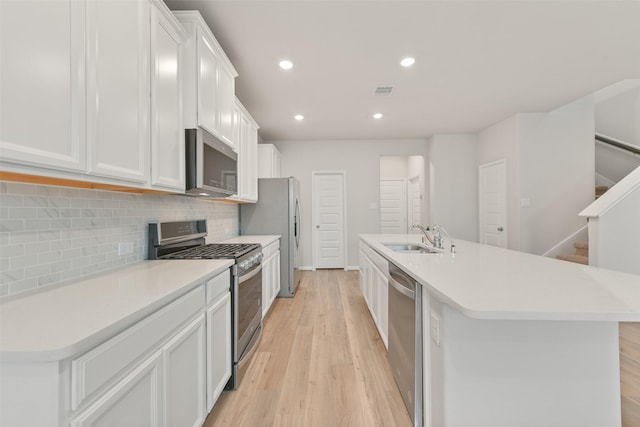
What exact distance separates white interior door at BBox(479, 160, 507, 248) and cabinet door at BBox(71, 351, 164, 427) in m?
5.22

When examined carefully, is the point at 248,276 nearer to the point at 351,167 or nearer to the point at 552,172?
the point at 351,167

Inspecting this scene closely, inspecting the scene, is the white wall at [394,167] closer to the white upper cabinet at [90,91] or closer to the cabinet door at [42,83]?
the white upper cabinet at [90,91]

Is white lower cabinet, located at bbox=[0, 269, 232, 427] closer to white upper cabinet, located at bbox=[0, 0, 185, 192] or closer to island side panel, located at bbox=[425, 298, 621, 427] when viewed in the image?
white upper cabinet, located at bbox=[0, 0, 185, 192]

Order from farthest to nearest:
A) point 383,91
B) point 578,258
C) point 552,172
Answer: point 552,172 < point 578,258 < point 383,91

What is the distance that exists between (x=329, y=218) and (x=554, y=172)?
3.83m

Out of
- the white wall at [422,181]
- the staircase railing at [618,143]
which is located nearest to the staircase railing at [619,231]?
the staircase railing at [618,143]

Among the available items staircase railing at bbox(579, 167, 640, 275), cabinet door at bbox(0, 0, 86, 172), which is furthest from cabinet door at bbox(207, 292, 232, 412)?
staircase railing at bbox(579, 167, 640, 275)

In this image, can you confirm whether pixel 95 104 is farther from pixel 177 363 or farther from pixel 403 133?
pixel 403 133

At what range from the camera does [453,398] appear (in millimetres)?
1166

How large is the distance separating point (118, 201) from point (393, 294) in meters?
1.86

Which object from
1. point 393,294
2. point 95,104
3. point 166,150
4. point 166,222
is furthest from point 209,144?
point 393,294

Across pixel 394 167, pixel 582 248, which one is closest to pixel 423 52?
pixel 582 248

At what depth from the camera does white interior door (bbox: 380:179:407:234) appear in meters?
7.77

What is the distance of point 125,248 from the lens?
174cm
